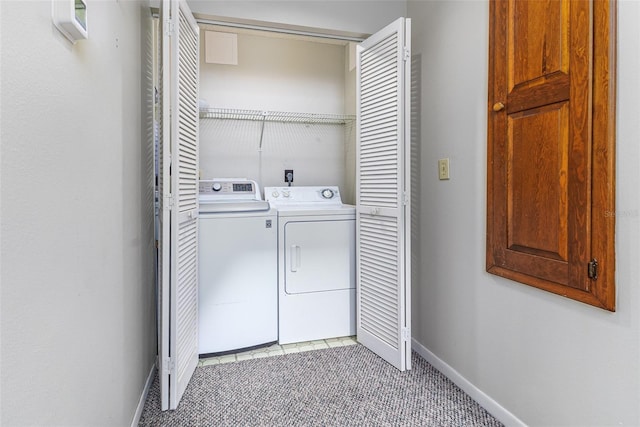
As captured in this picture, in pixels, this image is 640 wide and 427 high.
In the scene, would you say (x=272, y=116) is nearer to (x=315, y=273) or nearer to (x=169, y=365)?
(x=315, y=273)

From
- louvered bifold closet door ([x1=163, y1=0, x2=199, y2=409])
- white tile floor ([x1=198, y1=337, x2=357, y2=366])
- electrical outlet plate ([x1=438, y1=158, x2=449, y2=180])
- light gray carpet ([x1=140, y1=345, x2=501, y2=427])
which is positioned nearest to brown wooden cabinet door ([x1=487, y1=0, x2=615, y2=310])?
electrical outlet plate ([x1=438, y1=158, x2=449, y2=180])

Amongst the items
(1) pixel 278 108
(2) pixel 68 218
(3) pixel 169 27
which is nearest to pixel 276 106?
(1) pixel 278 108

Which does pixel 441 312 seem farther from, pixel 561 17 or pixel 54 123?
pixel 54 123

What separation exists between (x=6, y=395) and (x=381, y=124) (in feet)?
6.58

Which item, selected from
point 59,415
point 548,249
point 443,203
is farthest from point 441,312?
point 59,415

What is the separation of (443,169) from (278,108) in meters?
1.69

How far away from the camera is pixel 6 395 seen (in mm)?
612

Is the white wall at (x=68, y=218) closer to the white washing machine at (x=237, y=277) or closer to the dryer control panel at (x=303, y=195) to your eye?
the white washing machine at (x=237, y=277)

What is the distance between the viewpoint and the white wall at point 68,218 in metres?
0.64

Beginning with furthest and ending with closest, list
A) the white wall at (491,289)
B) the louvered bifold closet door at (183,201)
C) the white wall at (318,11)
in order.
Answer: the white wall at (318,11) < the louvered bifold closet door at (183,201) < the white wall at (491,289)

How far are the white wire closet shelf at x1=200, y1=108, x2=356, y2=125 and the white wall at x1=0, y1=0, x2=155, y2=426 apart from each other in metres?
1.23

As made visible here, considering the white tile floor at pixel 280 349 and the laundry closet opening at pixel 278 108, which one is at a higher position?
the laundry closet opening at pixel 278 108

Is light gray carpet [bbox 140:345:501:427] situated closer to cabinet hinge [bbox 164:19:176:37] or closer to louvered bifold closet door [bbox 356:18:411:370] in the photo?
louvered bifold closet door [bbox 356:18:411:370]

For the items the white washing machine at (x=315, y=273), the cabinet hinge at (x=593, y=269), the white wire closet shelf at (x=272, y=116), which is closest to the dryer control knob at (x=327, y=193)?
the white washing machine at (x=315, y=273)
